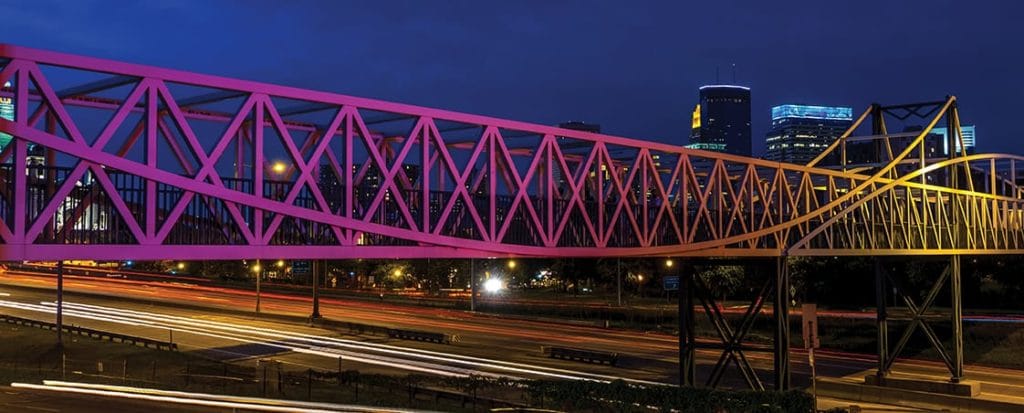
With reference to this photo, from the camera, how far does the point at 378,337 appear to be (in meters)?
49.8

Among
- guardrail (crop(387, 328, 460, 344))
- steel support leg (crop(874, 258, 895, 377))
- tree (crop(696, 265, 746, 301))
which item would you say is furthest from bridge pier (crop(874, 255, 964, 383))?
tree (crop(696, 265, 746, 301))

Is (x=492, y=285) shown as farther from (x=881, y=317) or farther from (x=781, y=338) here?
(x=781, y=338)

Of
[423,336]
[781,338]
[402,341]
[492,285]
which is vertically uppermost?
[781,338]

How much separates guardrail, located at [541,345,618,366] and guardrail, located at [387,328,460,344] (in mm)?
6870

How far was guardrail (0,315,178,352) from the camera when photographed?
43469 millimetres

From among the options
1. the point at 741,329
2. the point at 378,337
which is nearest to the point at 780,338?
the point at 741,329

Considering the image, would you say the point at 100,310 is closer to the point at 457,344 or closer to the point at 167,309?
the point at 167,309

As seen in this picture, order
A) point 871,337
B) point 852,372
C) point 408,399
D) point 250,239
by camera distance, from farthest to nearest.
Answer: point 871,337 < point 852,372 < point 408,399 < point 250,239

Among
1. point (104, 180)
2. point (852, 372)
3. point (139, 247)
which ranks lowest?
point (852, 372)

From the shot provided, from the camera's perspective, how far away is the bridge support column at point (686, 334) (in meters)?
29.7

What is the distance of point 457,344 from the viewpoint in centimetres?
4691

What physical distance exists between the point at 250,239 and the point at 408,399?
945 centimetres

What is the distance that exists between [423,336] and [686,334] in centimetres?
2136

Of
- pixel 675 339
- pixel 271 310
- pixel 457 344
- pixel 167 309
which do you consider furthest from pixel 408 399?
pixel 167 309
